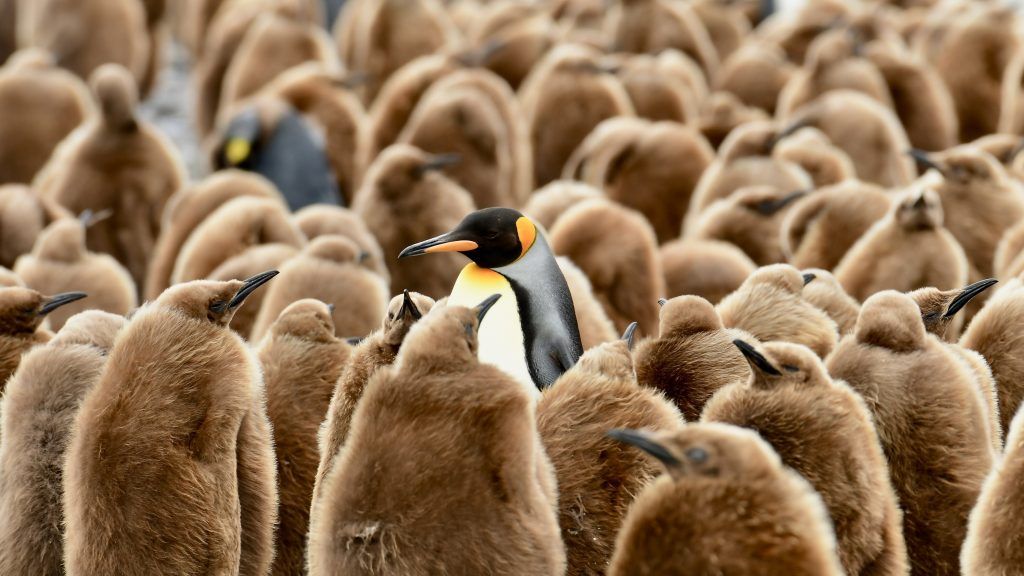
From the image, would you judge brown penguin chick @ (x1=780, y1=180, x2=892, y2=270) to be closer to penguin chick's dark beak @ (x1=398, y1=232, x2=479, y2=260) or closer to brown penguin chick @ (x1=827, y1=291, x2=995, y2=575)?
penguin chick's dark beak @ (x1=398, y1=232, x2=479, y2=260)

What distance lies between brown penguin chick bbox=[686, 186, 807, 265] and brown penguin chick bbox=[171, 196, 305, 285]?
1.67 metres

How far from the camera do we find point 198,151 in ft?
31.2

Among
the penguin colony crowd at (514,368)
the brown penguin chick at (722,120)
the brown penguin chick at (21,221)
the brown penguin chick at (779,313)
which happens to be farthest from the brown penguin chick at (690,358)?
the brown penguin chick at (722,120)

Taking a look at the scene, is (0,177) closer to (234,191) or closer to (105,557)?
(234,191)

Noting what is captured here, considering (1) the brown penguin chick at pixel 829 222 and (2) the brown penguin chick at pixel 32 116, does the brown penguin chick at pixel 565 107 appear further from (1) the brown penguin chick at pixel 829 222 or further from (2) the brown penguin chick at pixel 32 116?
(1) the brown penguin chick at pixel 829 222

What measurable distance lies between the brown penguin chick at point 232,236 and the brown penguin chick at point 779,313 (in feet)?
6.86

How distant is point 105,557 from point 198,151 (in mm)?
6884

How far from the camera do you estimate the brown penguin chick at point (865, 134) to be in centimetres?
722

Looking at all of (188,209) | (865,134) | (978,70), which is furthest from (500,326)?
(978,70)

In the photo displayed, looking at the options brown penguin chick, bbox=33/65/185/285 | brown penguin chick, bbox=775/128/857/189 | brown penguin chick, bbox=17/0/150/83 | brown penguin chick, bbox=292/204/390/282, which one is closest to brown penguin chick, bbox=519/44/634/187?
brown penguin chick, bbox=775/128/857/189

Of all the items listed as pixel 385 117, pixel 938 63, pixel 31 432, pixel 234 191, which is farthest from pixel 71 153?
pixel 938 63

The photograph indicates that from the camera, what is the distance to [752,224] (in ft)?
18.7

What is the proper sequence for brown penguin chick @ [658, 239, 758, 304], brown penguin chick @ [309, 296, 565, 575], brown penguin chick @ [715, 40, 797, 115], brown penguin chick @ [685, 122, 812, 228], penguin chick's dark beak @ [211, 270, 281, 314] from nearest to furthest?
brown penguin chick @ [309, 296, 565, 575]
penguin chick's dark beak @ [211, 270, 281, 314]
brown penguin chick @ [658, 239, 758, 304]
brown penguin chick @ [685, 122, 812, 228]
brown penguin chick @ [715, 40, 797, 115]

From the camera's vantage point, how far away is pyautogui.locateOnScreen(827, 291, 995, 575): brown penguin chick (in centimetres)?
292
